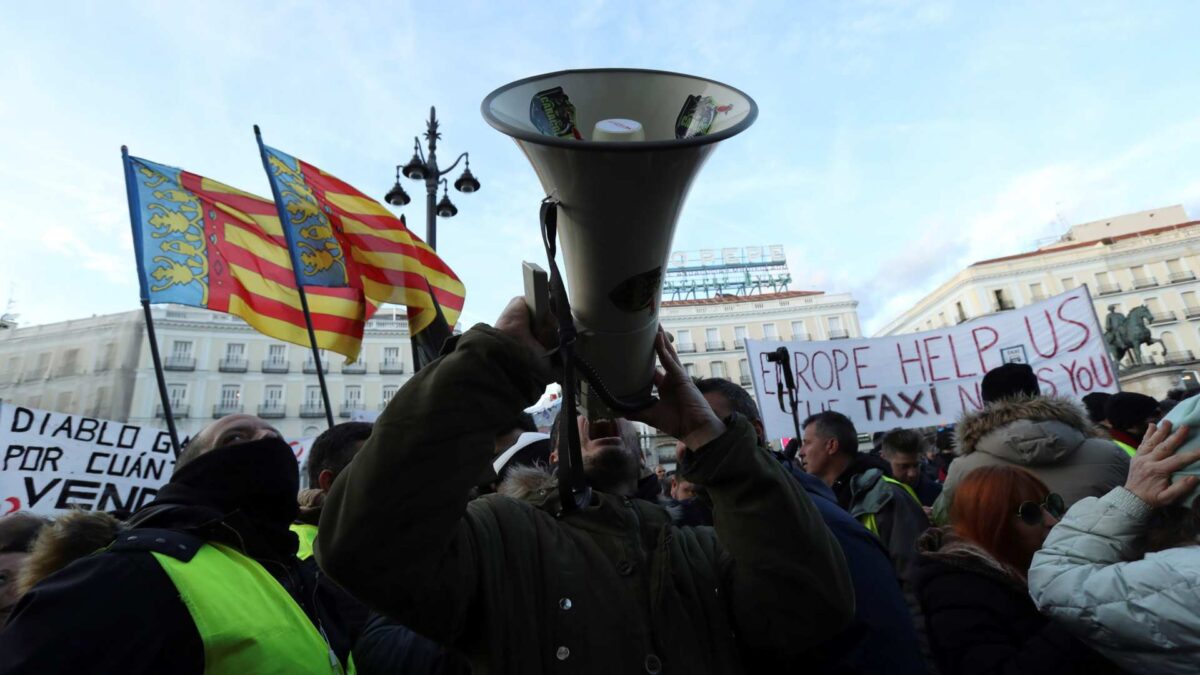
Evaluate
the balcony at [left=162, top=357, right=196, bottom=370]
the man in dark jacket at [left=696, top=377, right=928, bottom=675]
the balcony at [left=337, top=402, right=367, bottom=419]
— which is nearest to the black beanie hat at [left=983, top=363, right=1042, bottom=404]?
the man in dark jacket at [left=696, top=377, right=928, bottom=675]

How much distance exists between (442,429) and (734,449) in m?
0.64

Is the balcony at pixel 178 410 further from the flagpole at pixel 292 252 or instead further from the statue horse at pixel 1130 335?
the statue horse at pixel 1130 335

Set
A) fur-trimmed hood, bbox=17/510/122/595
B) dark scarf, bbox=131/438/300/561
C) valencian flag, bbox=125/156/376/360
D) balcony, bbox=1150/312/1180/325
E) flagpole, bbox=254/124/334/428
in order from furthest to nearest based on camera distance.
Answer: balcony, bbox=1150/312/1180/325 < flagpole, bbox=254/124/334/428 < valencian flag, bbox=125/156/376/360 < fur-trimmed hood, bbox=17/510/122/595 < dark scarf, bbox=131/438/300/561

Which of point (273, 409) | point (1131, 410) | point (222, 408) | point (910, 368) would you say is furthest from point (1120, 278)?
point (222, 408)

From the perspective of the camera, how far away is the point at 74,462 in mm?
5547

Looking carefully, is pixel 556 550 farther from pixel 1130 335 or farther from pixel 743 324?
pixel 743 324

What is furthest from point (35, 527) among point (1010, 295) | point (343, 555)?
point (1010, 295)

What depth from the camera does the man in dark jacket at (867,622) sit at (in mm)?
1537

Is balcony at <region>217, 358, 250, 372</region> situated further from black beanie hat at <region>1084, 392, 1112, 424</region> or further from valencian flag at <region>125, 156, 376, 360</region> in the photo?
black beanie hat at <region>1084, 392, 1112, 424</region>

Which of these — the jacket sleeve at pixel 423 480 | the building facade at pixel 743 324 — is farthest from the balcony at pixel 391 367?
the jacket sleeve at pixel 423 480

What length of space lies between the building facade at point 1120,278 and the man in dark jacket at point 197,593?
50.7m

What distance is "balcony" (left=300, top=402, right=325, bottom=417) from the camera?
41.8m

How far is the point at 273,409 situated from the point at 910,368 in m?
42.0

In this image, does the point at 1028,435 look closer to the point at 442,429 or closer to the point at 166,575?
the point at 442,429
